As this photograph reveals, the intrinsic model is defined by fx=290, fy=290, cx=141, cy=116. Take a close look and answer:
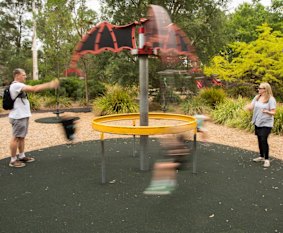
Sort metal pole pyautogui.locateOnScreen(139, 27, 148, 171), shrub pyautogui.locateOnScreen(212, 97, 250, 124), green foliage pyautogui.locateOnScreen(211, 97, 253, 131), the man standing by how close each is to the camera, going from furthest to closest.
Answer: shrub pyautogui.locateOnScreen(212, 97, 250, 124) < green foliage pyautogui.locateOnScreen(211, 97, 253, 131) < the man standing < metal pole pyautogui.locateOnScreen(139, 27, 148, 171)

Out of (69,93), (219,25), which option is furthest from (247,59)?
(69,93)

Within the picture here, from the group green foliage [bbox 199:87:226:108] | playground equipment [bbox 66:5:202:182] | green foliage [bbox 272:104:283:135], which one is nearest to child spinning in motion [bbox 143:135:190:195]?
playground equipment [bbox 66:5:202:182]

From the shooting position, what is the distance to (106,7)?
42.0ft

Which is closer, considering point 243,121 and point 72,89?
point 243,121

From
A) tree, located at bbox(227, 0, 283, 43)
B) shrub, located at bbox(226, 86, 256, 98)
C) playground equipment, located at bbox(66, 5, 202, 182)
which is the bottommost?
shrub, located at bbox(226, 86, 256, 98)

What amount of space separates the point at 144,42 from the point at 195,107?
311 inches

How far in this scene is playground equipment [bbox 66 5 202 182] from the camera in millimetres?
2211

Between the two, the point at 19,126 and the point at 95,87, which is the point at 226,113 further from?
the point at 95,87

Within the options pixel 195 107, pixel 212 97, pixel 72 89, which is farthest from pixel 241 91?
pixel 72 89

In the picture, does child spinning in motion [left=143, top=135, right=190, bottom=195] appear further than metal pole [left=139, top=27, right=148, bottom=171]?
No

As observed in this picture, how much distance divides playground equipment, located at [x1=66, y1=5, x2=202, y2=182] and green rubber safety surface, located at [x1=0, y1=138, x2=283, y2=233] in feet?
2.61

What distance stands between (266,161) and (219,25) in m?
9.49

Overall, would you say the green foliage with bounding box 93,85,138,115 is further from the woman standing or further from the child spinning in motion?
the child spinning in motion

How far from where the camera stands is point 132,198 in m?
3.55
